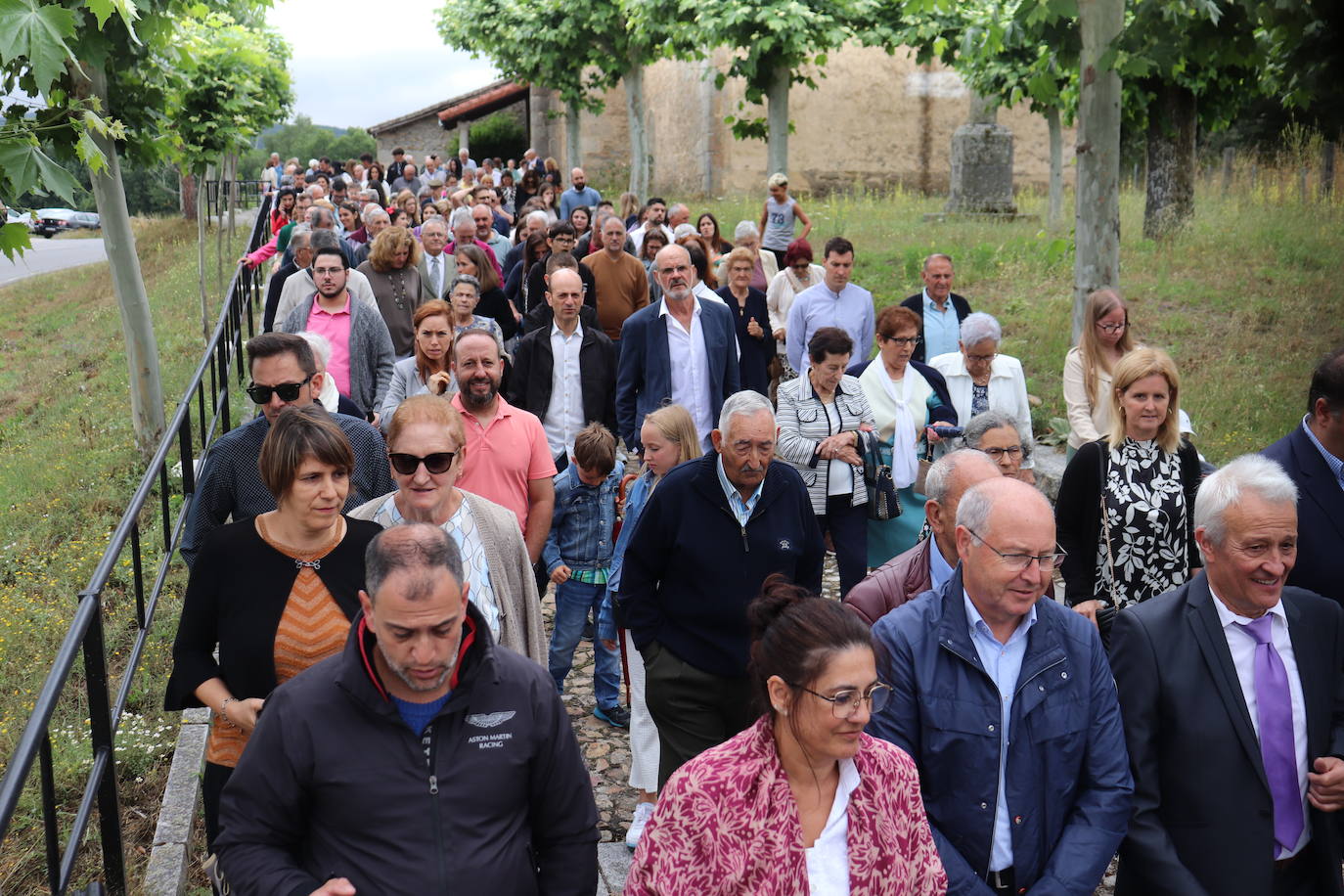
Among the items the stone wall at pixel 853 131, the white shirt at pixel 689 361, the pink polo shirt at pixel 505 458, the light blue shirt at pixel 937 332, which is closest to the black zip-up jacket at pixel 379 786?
the pink polo shirt at pixel 505 458

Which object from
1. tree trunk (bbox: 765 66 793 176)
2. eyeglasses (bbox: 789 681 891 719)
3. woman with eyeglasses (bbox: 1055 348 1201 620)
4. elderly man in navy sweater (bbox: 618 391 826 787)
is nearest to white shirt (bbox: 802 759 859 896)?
eyeglasses (bbox: 789 681 891 719)

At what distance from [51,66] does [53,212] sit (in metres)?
64.9

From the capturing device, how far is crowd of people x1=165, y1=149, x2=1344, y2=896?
Result: 117 inches

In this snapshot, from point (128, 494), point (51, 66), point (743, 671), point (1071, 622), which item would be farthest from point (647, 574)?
point (128, 494)

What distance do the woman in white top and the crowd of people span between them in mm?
39

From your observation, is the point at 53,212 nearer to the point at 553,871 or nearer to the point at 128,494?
the point at 128,494

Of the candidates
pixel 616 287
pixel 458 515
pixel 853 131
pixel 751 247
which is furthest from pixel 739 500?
pixel 853 131

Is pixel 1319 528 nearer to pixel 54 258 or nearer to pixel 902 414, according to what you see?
pixel 902 414

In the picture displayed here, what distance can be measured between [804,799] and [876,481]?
12.2 feet

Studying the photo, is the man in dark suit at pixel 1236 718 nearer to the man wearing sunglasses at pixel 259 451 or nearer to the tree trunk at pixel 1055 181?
the man wearing sunglasses at pixel 259 451

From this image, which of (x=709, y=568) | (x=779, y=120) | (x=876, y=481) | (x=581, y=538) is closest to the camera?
(x=709, y=568)

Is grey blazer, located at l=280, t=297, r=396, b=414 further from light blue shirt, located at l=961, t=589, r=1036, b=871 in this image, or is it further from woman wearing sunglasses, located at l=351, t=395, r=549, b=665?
light blue shirt, located at l=961, t=589, r=1036, b=871

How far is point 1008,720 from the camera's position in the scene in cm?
339

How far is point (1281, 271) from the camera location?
1404 cm
